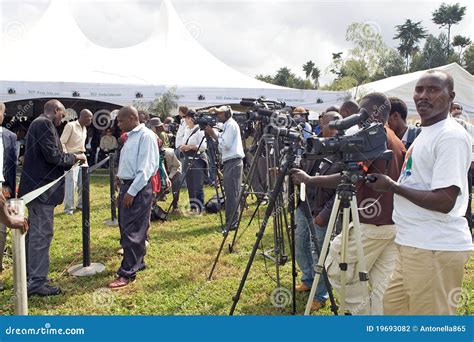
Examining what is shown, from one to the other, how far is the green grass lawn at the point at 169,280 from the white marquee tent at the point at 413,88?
9.04 m

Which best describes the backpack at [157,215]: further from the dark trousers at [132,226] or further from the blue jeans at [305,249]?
the blue jeans at [305,249]

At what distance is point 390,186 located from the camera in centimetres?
211

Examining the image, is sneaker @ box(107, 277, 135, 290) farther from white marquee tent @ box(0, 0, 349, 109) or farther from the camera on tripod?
white marquee tent @ box(0, 0, 349, 109)

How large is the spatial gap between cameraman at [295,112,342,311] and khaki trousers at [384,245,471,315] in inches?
41.5

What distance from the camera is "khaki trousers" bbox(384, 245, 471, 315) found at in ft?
6.89

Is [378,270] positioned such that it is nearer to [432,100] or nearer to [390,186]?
[390,186]

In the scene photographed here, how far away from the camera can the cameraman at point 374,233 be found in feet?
8.91

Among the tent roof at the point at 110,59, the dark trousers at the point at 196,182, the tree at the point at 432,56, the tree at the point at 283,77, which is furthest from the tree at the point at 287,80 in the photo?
the dark trousers at the point at 196,182

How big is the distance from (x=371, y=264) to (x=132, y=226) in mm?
2465

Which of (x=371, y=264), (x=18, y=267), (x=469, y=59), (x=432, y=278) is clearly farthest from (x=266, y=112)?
(x=469, y=59)

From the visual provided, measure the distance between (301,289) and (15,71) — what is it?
1216cm

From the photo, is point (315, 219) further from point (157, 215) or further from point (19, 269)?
point (157, 215)

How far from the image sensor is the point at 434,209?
202 cm

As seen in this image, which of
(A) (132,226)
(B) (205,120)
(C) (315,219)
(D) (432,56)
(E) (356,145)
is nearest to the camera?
(E) (356,145)
